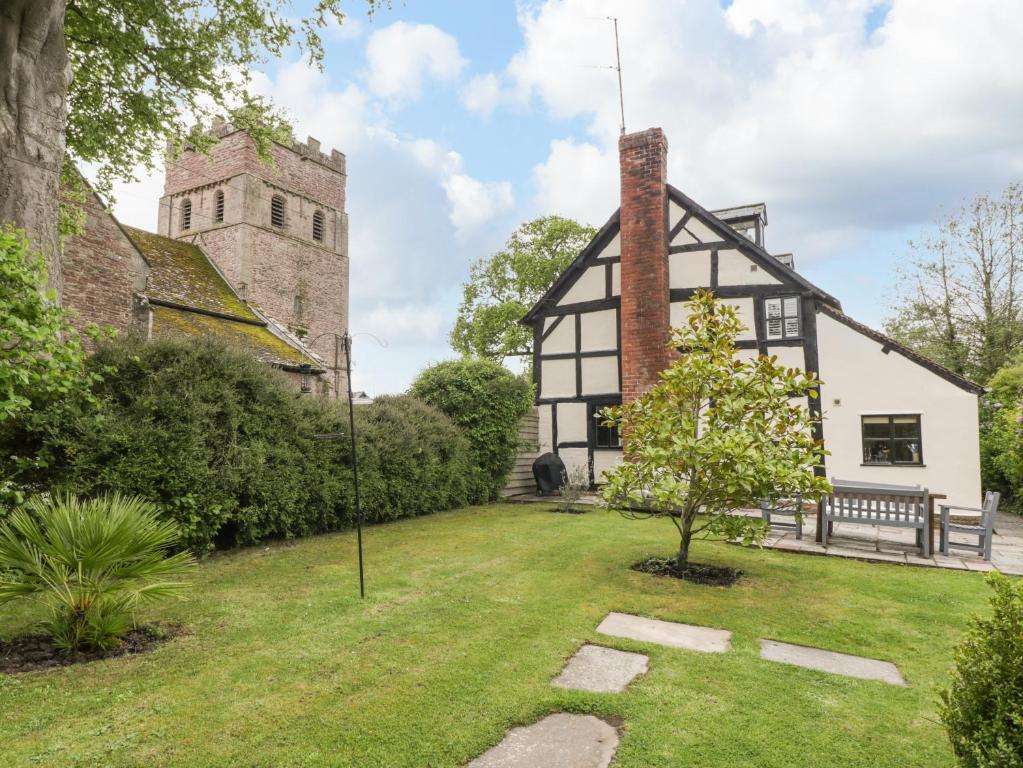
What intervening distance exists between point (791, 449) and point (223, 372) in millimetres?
7129

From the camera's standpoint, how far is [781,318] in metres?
13.4

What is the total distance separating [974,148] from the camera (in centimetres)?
925

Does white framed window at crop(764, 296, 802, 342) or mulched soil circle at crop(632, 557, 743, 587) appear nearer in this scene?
mulched soil circle at crop(632, 557, 743, 587)

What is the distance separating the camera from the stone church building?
19375mm

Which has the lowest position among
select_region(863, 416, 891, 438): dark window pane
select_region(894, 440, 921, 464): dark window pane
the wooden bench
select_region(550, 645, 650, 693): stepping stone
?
select_region(550, 645, 650, 693): stepping stone

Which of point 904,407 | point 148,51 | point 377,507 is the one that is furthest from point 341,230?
point 904,407

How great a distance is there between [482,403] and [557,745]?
10.2m

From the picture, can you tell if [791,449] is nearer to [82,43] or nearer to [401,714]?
[401,714]

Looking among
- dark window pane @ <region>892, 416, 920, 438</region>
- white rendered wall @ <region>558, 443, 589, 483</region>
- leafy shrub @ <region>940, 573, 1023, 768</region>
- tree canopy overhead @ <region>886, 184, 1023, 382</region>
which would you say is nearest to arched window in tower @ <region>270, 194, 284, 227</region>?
white rendered wall @ <region>558, 443, 589, 483</region>

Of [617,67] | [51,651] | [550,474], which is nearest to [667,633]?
[51,651]

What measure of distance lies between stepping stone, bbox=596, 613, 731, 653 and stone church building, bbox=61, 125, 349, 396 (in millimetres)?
15233

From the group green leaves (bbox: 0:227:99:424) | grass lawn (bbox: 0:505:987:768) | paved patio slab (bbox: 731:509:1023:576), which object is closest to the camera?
grass lawn (bbox: 0:505:987:768)

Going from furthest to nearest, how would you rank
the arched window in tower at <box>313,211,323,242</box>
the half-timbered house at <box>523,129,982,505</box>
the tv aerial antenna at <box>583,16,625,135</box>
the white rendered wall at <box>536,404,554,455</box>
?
the arched window in tower at <box>313,211,323,242</box> < the white rendered wall at <box>536,404,554,455</box> < the tv aerial antenna at <box>583,16,625,135</box> < the half-timbered house at <box>523,129,982,505</box>

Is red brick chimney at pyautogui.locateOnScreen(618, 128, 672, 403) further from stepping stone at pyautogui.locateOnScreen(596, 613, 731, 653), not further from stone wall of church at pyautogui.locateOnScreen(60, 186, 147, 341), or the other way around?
stone wall of church at pyautogui.locateOnScreen(60, 186, 147, 341)
